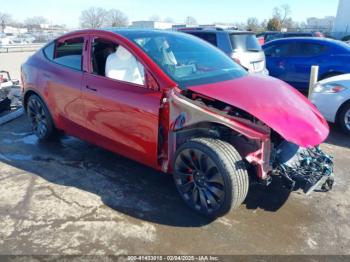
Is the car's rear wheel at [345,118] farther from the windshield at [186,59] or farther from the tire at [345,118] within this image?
the windshield at [186,59]

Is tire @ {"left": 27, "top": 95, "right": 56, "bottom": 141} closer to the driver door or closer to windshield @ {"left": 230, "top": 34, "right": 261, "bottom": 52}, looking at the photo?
the driver door

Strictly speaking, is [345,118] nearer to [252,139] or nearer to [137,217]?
[252,139]

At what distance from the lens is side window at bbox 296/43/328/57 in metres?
8.27

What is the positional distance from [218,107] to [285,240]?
1314 mm

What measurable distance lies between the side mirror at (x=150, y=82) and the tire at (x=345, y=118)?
11.7 ft

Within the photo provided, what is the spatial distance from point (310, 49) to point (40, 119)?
21.6 ft

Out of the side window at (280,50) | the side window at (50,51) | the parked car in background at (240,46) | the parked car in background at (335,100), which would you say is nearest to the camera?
the side window at (50,51)

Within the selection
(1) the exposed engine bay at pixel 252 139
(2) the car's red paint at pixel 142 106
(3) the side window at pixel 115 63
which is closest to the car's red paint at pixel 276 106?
(2) the car's red paint at pixel 142 106

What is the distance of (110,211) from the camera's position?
130 inches

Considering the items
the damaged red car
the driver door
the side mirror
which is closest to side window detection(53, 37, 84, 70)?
the damaged red car

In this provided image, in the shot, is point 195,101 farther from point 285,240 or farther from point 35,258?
point 35,258

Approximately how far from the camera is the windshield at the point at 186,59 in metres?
3.43

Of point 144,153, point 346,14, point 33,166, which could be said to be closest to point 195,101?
point 144,153

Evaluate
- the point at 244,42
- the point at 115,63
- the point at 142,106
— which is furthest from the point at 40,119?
the point at 244,42
